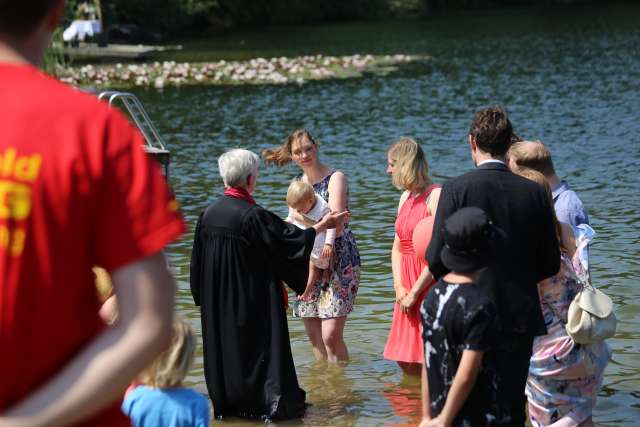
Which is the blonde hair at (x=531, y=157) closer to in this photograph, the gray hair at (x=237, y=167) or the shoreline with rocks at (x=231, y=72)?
the gray hair at (x=237, y=167)

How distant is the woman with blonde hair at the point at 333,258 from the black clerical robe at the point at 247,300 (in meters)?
0.91

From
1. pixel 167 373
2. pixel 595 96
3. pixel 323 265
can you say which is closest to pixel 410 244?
pixel 323 265

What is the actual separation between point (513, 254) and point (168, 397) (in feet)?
5.58

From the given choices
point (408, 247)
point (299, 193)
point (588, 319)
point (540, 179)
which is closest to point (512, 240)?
point (540, 179)

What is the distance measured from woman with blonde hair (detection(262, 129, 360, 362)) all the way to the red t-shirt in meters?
5.86

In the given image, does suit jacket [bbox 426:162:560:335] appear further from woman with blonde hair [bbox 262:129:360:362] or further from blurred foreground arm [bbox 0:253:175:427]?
blurred foreground arm [bbox 0:253:175:427]

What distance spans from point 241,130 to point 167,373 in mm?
20443

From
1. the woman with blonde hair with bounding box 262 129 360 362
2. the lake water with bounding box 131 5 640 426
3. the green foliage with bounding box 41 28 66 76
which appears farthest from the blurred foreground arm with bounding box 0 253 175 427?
the green foliage with bounding box 41 28 66 76

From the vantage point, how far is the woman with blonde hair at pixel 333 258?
26.3 feet

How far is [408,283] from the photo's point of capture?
771cm

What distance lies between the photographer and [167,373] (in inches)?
170

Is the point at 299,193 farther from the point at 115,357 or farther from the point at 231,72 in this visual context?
the point at 231,72

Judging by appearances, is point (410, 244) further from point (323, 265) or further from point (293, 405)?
point (293, 405)

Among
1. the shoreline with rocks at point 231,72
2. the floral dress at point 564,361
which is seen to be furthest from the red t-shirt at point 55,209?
the shoreline with rocks at point 231,72
